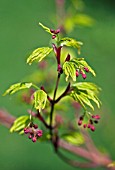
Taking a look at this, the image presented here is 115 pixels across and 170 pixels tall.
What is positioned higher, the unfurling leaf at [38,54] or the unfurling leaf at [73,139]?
the unfurling leaf at [38,54]

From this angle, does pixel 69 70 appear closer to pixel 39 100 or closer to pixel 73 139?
pixel 39 100

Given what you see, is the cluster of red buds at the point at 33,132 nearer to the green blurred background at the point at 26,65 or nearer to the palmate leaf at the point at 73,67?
the palmate leaf at the point at 73,67

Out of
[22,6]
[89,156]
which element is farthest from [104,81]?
[89,156]

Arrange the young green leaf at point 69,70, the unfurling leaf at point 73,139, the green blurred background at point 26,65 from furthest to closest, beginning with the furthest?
the green blurred background at point 26,65 < the unfurling leaf at point 73,139 < the young green leaf at point 69,70

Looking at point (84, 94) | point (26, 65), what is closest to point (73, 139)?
point (84, 94)

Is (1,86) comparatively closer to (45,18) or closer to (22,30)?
(22,30)

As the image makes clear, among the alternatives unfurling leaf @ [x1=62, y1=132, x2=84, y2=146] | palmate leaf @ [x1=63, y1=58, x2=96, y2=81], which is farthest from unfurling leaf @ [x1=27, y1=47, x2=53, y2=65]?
unfurling leaf @ [x1=62, y1=132, x2=84, y2=146]

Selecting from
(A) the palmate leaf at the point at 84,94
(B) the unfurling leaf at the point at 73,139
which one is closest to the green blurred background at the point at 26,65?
(B) the unfurling leaf at the point at 73,139
